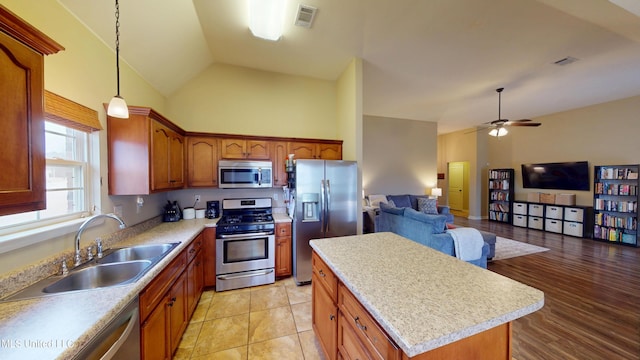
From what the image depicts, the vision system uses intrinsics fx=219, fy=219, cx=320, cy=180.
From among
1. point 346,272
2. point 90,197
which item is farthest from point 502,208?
point 90,197

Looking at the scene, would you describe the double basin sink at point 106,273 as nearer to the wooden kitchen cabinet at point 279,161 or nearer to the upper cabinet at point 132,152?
the upper cabinet at point 132,152

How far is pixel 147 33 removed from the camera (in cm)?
219

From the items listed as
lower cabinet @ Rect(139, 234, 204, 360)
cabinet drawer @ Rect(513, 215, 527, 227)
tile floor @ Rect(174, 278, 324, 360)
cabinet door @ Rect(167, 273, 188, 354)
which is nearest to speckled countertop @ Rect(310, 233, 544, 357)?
tile floor @ Rect(174, 278, 324, 360)

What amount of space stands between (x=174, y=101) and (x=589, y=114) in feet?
29.8

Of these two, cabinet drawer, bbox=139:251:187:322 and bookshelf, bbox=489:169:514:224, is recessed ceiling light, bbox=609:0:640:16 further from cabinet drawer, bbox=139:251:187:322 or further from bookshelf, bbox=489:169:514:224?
bookshelf, bbox=489:169:514:224

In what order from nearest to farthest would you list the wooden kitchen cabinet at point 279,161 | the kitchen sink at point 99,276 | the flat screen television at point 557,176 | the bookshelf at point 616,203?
the kitchen sink at point 99,276 < the wooden kitchen cabinet at point 279,161 < the bookshelf at point 616,203 < the flat screen television at point 557,176

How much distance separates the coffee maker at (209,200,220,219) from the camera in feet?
10.7

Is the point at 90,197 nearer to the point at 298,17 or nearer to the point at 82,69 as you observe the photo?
the point at 82,69

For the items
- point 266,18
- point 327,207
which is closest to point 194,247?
point 327,207

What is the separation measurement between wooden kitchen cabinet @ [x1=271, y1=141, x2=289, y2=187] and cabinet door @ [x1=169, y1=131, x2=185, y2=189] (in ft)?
4.10

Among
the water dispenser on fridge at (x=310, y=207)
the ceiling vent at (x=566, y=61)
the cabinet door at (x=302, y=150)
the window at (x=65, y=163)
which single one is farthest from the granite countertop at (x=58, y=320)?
the ceiling vent at (x=566, y=61)

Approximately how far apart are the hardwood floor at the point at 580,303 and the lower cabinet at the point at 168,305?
2.80m

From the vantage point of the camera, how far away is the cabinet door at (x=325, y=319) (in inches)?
57.4

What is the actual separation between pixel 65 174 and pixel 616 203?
30.1ft
